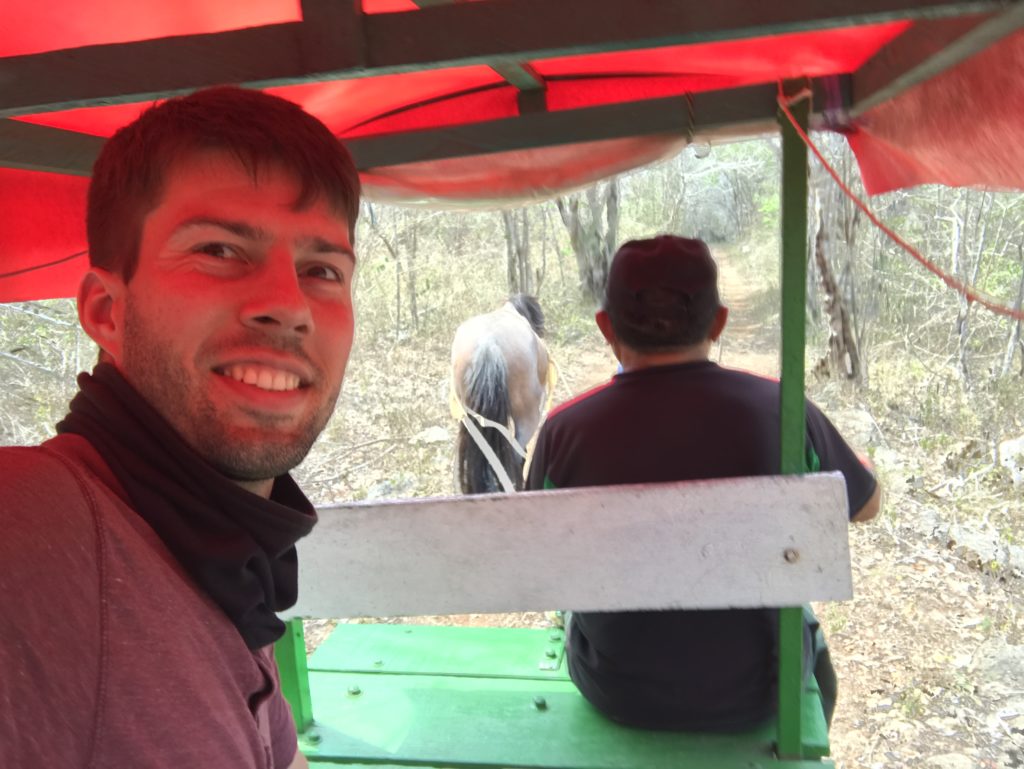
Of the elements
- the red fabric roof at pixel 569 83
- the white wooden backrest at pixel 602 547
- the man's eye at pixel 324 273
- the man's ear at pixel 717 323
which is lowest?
the white wooden backrest at pixel 602 547

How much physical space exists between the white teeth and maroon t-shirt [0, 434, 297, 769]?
189 mm

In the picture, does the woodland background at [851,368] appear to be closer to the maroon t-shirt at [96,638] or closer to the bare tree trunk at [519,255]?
the bare tree trunk at [519,255]

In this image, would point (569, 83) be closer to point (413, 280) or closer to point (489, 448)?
point (489, 448)

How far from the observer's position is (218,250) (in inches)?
40.1

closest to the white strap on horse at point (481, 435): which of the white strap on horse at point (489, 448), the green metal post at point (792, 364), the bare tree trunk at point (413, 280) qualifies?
the white strap on horse at point (489, 448)

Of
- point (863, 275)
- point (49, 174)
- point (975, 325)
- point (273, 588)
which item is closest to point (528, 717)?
point (273, 588)

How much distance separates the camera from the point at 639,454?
1.90 m

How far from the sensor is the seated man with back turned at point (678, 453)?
187cm

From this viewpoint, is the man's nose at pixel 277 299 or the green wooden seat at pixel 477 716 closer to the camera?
the man's nose at pixel 277 299

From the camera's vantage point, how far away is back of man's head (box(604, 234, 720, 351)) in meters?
1.94

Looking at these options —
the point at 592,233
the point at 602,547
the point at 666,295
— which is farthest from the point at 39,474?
the point at 592,233

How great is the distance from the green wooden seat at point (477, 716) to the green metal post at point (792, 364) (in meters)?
0.13

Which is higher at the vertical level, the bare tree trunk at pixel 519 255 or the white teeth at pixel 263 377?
the bare tree trunk at pixel 519 255

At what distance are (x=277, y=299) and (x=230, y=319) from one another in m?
0.07
